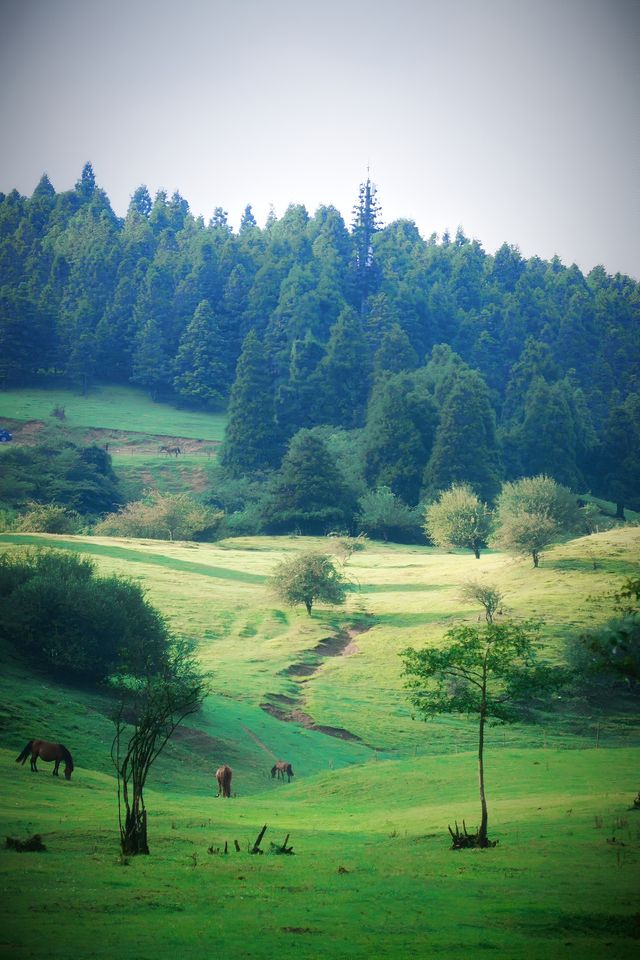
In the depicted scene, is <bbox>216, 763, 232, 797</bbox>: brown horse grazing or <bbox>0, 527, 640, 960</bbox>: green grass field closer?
<bbox>0, 527, 640, 960</bbox>: green grass field

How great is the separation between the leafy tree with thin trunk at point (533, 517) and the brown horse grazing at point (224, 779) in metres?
44.0

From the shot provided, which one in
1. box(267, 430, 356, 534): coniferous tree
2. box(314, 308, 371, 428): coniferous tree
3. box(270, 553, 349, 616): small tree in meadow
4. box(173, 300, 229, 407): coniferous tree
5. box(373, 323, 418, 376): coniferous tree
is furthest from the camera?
box(173, 300, 229, 407): coniferous tree

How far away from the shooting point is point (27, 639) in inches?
1795

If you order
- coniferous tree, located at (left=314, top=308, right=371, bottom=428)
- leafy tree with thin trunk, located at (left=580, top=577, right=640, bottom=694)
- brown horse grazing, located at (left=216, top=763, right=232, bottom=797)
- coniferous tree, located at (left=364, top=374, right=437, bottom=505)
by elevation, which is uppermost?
coniferous tree, located at (left=314, top=308, right=371, bottom=428)

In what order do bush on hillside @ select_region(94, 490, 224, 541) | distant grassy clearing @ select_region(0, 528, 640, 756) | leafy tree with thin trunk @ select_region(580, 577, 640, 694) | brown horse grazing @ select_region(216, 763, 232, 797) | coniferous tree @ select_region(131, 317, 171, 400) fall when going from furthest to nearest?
coniferous tree @ select_region(131, 317, 171, 400) → bush on hillside @ select_region(94, 490, 224, 541) → distant grassy clearing @ select_region(0, 528, 640, 756) → brown horse grazing @ select_region(216, 763, 232, 797) → leafy tree with thin trunk @ select_region(580, 577, 640, 694)

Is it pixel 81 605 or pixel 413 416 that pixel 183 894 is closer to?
pixel 81 605

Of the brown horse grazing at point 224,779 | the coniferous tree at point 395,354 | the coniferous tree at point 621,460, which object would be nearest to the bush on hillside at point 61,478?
the coniferous tree at point 395,354

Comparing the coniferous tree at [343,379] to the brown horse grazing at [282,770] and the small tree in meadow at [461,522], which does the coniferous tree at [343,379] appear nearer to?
the small tree in meadow at [461,522]

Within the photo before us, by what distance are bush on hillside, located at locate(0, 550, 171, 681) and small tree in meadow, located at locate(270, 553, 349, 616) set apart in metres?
20.4

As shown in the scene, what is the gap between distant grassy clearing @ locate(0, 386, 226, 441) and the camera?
137 metres

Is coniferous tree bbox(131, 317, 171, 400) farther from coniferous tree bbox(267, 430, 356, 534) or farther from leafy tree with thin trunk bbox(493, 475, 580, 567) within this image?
leafy tree with thin trunk bbox(493, 475, 580, 567)

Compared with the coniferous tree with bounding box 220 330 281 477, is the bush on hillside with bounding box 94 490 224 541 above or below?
below

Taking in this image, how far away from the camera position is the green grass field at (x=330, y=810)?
15.5m

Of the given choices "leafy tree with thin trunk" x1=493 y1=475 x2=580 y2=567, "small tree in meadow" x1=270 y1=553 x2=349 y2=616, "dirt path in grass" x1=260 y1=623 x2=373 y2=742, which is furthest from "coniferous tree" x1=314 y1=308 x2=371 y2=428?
"dirt path in grass" x1=260 y1=623 x2=373 y2=742
